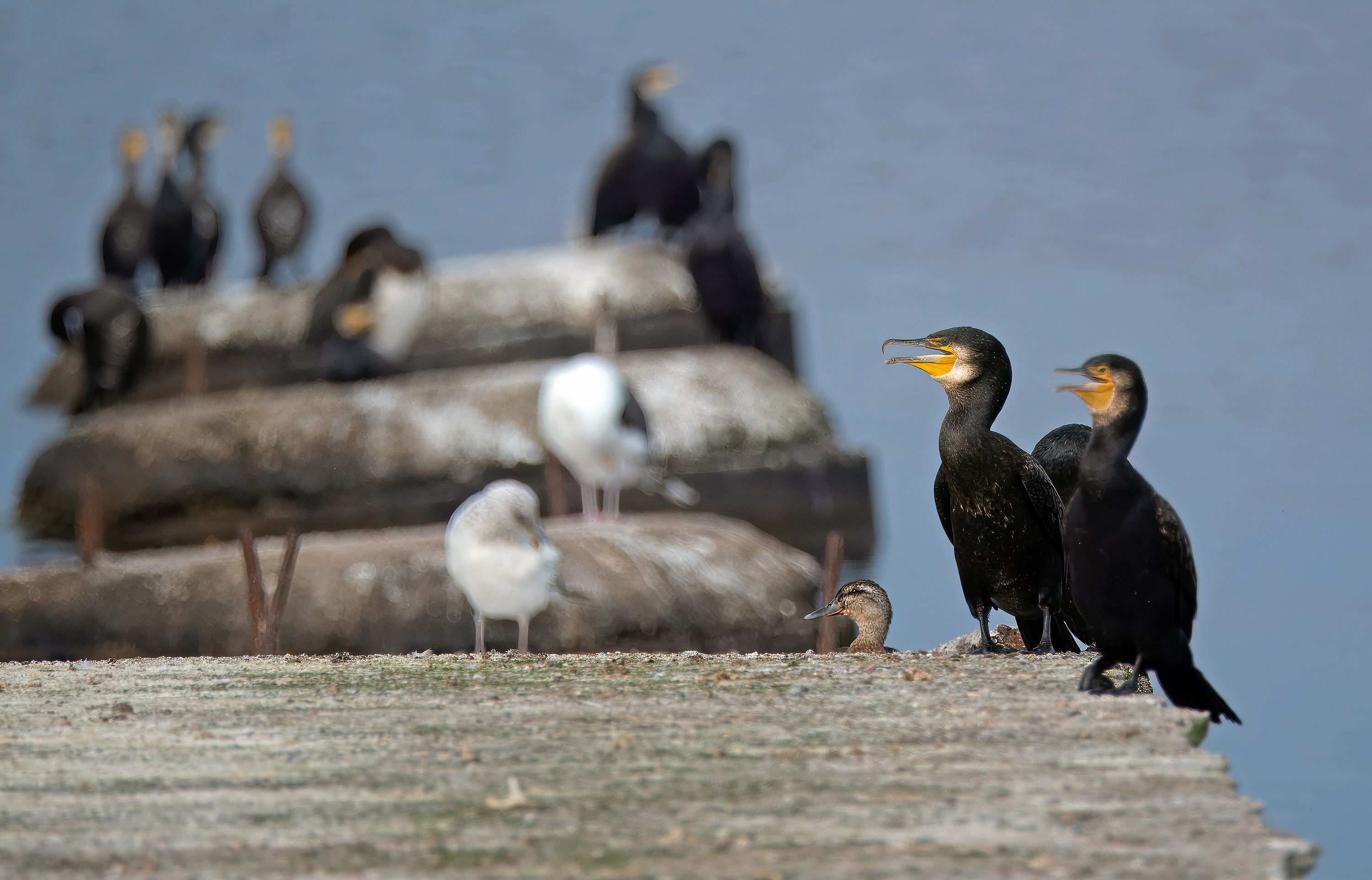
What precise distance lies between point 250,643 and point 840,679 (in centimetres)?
568

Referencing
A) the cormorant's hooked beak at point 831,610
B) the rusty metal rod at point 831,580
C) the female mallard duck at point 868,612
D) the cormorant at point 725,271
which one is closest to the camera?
the female mallard duck at point 868,612

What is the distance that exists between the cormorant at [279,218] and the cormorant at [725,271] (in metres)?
5.22

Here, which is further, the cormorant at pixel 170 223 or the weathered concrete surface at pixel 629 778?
the cormorant at pixel 170 223

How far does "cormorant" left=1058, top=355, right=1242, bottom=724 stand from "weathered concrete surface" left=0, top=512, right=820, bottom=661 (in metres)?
5.34

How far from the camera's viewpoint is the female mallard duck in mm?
5688

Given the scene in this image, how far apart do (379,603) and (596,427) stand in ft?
7.35

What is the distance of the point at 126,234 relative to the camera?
2009cm

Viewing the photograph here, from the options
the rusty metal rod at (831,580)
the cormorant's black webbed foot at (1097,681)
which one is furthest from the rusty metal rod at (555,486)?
the cormorant's black webbed foot at (1097,681)

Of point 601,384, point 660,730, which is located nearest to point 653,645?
point 601,384

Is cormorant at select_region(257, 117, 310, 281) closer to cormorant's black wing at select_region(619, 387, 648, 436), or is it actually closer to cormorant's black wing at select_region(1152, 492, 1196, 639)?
cormorant's black wing at select_region(619, 387, 648, 436)

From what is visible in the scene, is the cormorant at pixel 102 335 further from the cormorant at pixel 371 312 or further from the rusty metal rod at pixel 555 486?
the rusty metal rod at pixel 555 486

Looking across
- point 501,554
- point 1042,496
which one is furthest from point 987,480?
point 501,554

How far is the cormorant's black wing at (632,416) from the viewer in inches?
427

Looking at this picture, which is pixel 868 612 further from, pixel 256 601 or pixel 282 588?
pixel 256 601
